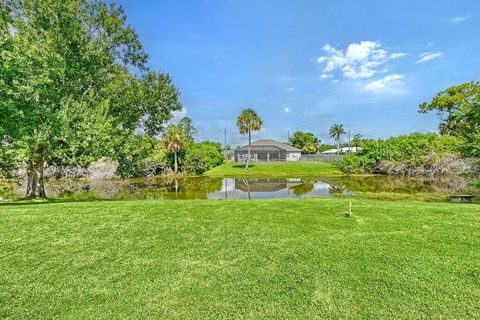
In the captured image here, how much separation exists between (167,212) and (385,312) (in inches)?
215

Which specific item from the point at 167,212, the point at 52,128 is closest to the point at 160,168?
the point at 52,128

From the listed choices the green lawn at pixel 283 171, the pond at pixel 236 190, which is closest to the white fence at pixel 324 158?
the green lawn at pixel 283 171

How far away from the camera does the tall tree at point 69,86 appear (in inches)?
376

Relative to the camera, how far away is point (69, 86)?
1301 cm

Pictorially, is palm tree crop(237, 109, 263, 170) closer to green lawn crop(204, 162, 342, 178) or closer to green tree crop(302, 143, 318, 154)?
green lawn crop(204, 162, 342, 178)

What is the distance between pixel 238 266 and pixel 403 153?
4057 cm

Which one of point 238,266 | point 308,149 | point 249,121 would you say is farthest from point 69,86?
point 308,149

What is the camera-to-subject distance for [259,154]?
6106 cm

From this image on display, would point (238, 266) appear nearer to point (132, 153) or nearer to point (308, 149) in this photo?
point (132, 153)

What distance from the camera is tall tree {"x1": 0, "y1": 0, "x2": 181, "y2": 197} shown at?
954 cm

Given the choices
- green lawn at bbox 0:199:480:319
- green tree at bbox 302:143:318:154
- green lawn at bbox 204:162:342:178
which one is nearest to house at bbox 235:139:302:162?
green lawn at bbox 204:162:342:178

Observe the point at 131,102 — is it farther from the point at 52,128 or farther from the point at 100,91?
the point at 52,128

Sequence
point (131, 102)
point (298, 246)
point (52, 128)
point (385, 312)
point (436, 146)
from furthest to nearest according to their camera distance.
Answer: point (436, 146) < point (131, 102) < point (52, 128) < point (298, 246) < point (385, 312)

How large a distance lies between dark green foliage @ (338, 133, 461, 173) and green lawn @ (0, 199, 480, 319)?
3452cm
